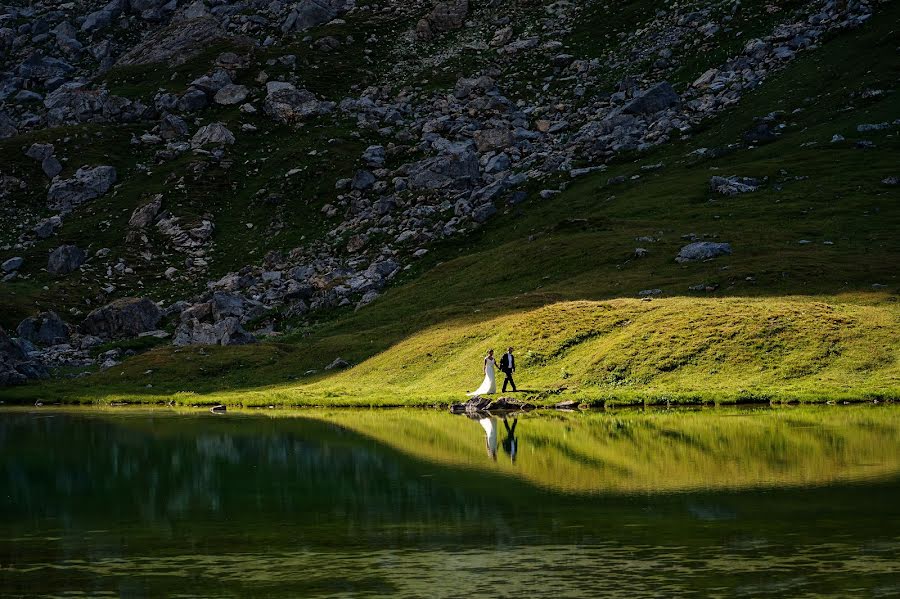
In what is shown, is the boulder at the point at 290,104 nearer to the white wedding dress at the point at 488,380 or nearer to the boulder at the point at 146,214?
the boulder at the point at 146,214

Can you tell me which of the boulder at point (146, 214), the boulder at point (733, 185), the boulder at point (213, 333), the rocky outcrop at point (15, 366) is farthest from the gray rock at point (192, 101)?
the boulder at point (733, 185)

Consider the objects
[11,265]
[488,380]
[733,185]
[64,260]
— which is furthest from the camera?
[11,265]

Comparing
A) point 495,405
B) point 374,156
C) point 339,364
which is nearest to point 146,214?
point 374,156

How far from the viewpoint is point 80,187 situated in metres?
160

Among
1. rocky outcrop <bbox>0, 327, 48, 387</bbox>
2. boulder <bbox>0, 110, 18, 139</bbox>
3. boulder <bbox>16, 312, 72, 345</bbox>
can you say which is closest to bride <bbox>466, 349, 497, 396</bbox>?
rocky outcrop <bbox>0, 327, 48, 387</bbox>

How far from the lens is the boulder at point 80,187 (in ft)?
517

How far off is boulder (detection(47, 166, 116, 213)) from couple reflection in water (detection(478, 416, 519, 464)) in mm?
123175

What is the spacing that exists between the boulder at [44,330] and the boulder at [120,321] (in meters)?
3.39

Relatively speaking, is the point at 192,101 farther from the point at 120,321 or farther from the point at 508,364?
the point at 508,364

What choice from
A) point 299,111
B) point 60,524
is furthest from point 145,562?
point 299,111

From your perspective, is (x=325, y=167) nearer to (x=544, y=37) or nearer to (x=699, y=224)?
(x=544, y=37)

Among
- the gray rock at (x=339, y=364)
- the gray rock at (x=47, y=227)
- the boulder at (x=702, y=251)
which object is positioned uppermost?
the gray rock at (x=47, y=227)

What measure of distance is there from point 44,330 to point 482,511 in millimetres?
100631

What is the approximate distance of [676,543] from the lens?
22.1m
